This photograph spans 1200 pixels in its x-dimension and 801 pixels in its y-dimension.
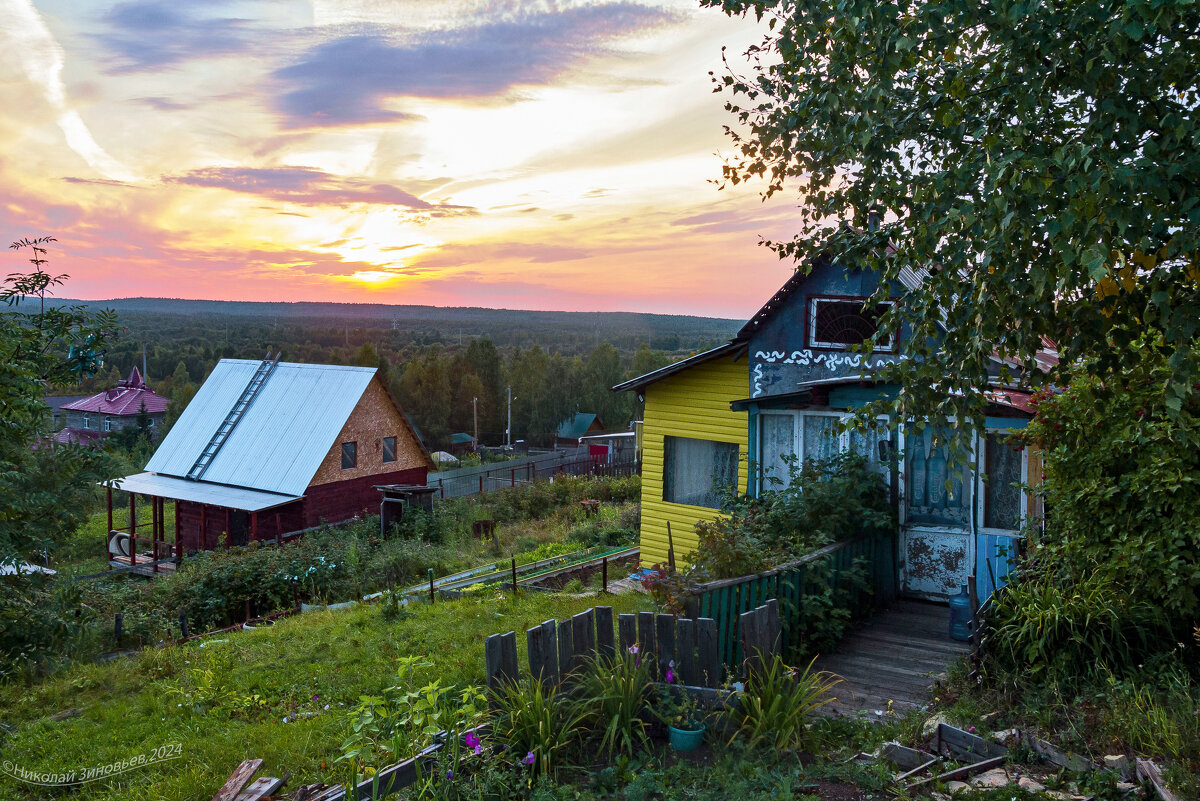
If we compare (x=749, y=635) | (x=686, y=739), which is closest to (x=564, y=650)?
(x=686, y=739)

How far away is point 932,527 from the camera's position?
32.4 feet

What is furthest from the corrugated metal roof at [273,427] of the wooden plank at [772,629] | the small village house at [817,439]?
the wooden plank at [772,629]

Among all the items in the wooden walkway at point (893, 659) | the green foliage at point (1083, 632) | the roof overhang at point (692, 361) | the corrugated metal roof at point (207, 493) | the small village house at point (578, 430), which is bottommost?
the small village house at point (578, 430)

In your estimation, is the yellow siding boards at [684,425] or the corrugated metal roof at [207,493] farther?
the corrugated metal roof at [207,493]

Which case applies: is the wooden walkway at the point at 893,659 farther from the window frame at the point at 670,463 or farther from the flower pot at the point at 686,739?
the window frame at the point at 670,463

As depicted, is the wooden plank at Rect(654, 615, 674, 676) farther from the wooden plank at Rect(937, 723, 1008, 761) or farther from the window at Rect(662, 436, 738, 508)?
the window at Rect(662, 436, 738, 508)

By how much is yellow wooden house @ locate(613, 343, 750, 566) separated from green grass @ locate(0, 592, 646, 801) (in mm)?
1722

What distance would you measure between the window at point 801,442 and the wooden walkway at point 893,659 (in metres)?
1.95

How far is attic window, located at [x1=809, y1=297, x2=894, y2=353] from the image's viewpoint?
441 inches

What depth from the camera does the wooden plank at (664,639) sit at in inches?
217

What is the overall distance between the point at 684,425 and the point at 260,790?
910 centimetres

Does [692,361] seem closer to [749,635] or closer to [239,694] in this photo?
[749,635]

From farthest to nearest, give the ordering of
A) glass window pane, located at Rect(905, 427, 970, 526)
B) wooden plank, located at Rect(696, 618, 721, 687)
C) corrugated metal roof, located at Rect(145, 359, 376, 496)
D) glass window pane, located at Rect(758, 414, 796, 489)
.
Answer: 1. corrugated metal roof, located at Rect(145, 359, 376, 496)
2. glass window pane, located at Rect(758, 414, 796, 489)
3. glass window pane, located at Rect(905, 427, 970, 526)
4. wooden plank, located at Rect(696, 618, 721, 687)

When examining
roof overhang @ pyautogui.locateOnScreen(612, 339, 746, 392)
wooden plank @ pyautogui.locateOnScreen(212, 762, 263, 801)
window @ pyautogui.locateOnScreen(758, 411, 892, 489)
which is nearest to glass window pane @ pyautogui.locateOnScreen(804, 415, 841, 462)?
window @ pyautogui.locateOnScreen(758, 411, 892, 489)
